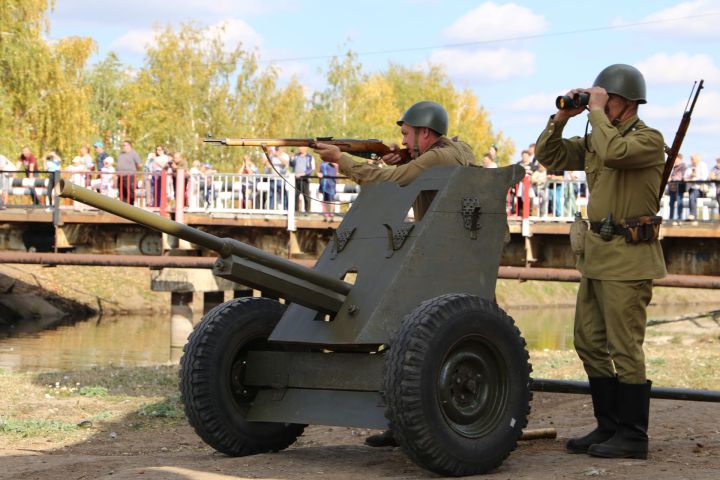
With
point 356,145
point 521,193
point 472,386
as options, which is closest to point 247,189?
point 521,193

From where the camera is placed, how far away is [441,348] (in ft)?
23.2

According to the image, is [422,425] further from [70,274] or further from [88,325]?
[70,274]

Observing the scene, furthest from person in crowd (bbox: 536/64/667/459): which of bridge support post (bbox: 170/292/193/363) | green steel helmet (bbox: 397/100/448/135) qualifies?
bridge support post (bbox: 170/292/193/363)

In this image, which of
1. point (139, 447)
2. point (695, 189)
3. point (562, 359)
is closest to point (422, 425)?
point (139, 447)

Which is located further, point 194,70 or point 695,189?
point 194,70

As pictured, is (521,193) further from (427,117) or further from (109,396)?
(427,117)

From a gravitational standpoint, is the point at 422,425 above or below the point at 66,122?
below

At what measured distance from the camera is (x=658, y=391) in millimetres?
8641

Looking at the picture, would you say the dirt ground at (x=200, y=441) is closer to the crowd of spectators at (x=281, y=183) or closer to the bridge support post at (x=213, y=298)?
the crowd of spectators at (x=281, y=183)

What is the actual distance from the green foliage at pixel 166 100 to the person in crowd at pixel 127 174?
935cm

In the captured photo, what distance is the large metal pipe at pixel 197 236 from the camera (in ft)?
23.1

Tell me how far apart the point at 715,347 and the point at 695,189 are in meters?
3.19

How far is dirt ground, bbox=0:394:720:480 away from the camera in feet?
23.2

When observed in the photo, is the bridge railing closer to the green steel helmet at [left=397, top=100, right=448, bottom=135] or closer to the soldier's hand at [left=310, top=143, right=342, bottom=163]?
the soldier's hand at [left=310, top=143, right=342, bottom=163]
